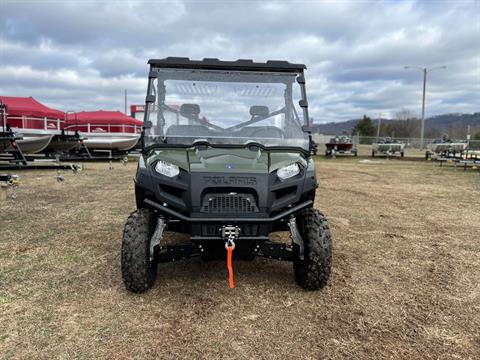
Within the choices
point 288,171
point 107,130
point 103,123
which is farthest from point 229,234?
point 103,123

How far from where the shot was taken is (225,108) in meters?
4.41

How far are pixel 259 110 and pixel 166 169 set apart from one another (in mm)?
1453

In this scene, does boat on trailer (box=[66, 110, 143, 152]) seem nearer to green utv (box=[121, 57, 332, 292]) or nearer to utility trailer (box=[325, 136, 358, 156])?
utility trailer (box=[325, 136, 358, 156])

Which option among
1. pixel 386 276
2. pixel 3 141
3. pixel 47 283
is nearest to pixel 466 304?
pixel 386 276

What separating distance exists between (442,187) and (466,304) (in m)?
8.37

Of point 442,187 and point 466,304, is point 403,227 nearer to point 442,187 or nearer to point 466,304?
point 466,304

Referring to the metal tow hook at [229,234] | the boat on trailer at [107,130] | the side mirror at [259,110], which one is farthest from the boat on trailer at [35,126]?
the metal tow hook at [229,234]

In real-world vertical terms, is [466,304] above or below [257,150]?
below

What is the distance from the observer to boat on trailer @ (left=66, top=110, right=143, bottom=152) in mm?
18750

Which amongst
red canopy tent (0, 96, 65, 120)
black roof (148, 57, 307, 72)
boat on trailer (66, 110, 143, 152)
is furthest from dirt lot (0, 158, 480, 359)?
boat on trailer (66, 110, 143, 152)

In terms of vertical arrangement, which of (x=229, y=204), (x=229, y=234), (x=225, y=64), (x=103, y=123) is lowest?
(x=229, y=234)

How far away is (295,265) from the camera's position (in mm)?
3695

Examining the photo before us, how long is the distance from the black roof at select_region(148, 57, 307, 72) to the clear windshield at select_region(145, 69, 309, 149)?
0.19 feet

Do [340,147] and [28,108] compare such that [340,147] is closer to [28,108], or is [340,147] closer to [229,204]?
[28,108]
